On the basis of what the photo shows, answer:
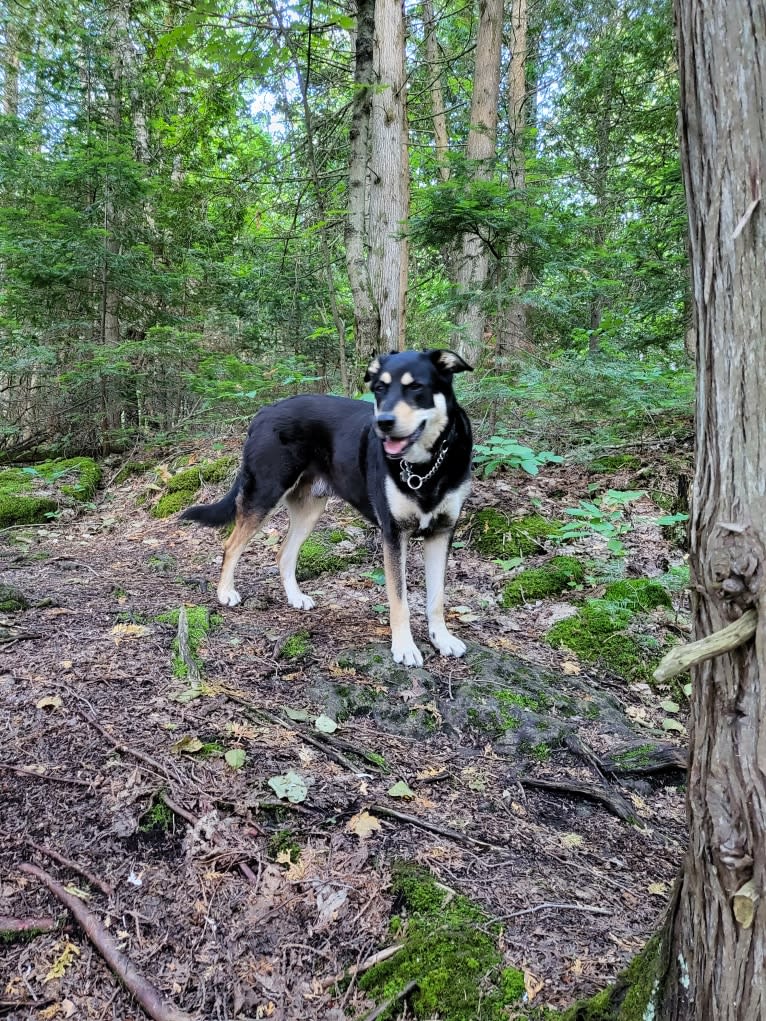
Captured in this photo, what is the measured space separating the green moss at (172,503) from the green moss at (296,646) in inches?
181

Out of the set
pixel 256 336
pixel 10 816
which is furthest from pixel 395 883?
pixel 256 336

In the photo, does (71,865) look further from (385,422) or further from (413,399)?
(413,399)

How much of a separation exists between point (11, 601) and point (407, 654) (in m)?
2.75

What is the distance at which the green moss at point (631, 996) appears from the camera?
1.43 meters

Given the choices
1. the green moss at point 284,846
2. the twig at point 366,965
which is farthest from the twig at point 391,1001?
the green moss at point 284,846

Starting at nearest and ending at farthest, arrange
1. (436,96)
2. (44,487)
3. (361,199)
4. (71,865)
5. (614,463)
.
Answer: (71,865) < (614,463) < (361,199) < (44,487) < (436,96)

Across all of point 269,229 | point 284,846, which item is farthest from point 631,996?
point 269,229

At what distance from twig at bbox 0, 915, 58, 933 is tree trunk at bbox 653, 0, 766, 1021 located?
5.57 feet

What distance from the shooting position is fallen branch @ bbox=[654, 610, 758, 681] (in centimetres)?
119

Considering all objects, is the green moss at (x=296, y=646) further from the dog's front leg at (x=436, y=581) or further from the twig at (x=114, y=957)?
the twig at (x=114, y=957)

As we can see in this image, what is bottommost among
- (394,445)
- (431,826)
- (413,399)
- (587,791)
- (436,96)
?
(587,791)

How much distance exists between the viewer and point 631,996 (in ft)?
4.84

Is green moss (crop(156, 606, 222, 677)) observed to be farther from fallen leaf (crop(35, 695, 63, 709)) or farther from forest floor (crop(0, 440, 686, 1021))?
fallen leaf (crop(35, 695, 63, 709))

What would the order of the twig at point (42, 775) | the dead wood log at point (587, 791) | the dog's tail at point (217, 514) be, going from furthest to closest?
the dog's tail at point (217, 514), the dead wood log at point (587, 791), the twig at point (42, 775)
